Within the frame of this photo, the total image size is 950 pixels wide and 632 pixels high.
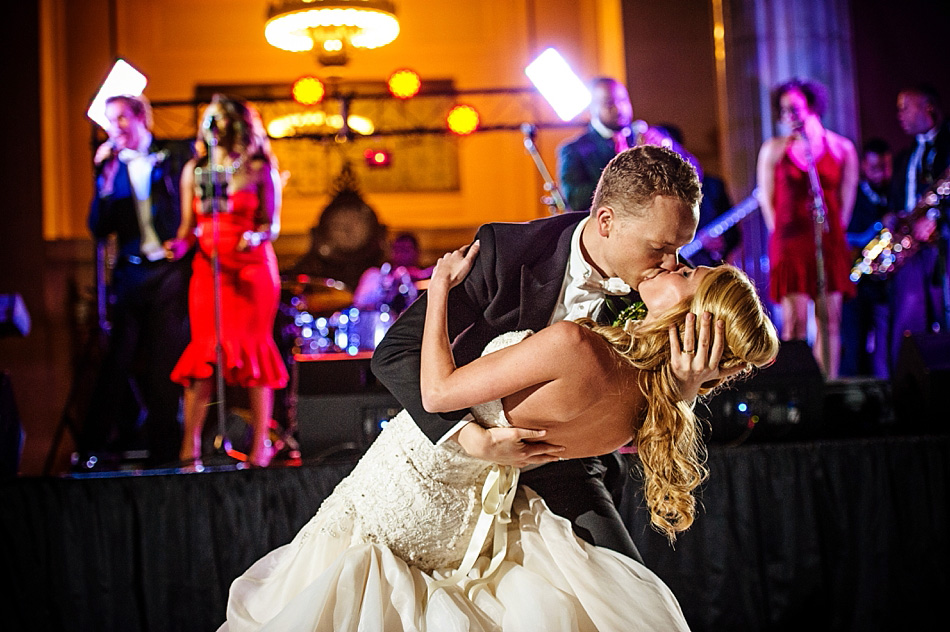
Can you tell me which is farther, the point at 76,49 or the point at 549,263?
the point at 76,49

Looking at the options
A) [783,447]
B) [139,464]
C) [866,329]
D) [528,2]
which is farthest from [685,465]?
[528,2]

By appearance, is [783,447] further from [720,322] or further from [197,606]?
[197,606]

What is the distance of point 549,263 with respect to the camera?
2.45 meters

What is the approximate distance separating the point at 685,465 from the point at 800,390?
220 cm

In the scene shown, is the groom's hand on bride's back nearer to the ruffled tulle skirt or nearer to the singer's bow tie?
the ruffled tulle skirt

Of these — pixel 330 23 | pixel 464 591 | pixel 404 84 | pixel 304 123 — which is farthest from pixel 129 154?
pixel 304 123

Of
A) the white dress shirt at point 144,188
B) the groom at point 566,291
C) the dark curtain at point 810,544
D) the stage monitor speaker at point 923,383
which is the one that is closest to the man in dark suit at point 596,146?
the stage monitor speaker at point 923,383

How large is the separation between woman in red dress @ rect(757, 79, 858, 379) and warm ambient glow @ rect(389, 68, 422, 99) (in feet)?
11.9

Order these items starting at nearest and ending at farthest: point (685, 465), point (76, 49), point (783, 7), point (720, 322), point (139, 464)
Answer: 1. point (720, 322)
2. point (685, 465)
3. point (139, 464)
4. point (783, 7)
5. point (76, 49)

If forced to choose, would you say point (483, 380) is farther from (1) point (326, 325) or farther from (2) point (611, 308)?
(1) point (326, 325)

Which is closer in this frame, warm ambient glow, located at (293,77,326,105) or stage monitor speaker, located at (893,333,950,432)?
stage monitor speaker, located at (893,333,950,432)

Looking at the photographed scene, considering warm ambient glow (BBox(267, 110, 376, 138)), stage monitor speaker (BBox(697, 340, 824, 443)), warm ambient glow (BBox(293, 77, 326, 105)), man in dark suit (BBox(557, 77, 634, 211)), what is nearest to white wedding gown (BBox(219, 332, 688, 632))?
stage monitor speaker (BBox(697, 340, 824, 443))

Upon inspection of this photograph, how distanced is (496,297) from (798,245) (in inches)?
142

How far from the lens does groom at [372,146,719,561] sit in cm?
217
